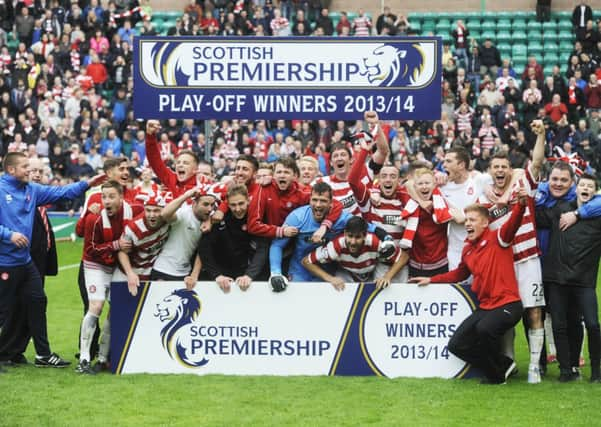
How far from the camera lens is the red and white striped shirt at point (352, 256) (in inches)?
375

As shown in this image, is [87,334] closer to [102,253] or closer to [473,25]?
[102,253]

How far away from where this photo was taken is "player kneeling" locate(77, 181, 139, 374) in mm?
9695

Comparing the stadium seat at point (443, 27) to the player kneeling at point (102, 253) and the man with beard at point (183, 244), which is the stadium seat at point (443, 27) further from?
the player kneeling at point (102, 253)

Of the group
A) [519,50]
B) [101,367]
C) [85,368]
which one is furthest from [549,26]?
[85,368]

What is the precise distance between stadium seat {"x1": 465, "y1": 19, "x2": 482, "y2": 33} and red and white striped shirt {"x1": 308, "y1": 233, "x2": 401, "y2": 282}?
68.9 feet

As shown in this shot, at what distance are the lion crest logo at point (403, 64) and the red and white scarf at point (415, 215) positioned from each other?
1.44 meters

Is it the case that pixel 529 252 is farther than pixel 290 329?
No

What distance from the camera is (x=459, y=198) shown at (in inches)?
396

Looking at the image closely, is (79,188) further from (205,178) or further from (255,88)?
(255,88)

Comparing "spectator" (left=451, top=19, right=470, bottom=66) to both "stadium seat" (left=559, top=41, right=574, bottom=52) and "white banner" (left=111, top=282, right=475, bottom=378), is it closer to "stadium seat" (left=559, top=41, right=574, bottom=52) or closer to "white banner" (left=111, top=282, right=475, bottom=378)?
"stadium seat" (left=559, top=41, right=574, bottom=52)

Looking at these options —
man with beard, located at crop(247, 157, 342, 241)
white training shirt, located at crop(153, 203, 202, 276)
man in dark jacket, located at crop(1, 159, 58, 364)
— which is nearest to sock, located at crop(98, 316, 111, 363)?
white training shirt, located at crop(153, 203, 202, 276)

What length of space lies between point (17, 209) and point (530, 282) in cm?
468

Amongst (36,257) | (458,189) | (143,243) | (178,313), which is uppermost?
(458,189)

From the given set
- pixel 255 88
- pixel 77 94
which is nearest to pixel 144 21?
pixel 77 94
